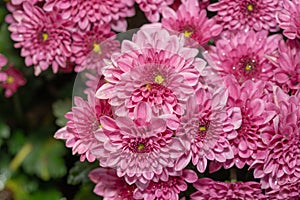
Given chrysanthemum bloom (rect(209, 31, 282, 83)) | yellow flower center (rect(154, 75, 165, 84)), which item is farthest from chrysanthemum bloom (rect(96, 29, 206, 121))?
chrysanthemum bloom (rect(209, 31, 282, 83))

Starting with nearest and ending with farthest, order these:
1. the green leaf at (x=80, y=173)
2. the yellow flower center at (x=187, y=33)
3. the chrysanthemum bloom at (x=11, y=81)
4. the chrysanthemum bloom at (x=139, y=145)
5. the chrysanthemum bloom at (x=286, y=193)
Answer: the chrysanthemum bloom at (x=139, y=145), the chrysanthemum bloom at (x=286, y=193), the yellow flower center at (x=187, y=33), the green leaf at (x=80, y=173), the chrysanthemum bloom at (x=11, y=81)

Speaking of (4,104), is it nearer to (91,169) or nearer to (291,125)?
(91,169)

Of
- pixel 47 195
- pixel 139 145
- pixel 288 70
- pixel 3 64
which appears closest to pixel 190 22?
pixel 288 70

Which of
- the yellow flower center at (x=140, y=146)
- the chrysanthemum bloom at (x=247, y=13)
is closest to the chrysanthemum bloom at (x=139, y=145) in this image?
the yellow flower center at (x=140, y=146)

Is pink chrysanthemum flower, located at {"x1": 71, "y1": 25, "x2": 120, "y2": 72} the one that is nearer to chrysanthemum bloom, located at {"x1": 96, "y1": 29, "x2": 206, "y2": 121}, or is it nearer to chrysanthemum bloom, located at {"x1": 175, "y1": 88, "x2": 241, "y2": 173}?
chrysanthemum bloom, located at {"x1": 96, "y1": 29, "x2": 206, "y2": 121}

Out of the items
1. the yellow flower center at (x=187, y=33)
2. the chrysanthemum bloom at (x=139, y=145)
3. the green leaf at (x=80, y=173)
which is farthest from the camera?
the green leaf at (x=80, y=173)

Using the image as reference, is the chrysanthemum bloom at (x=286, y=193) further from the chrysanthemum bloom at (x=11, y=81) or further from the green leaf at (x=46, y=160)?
the chrysanthemum bloom at (x=11, y=81)
